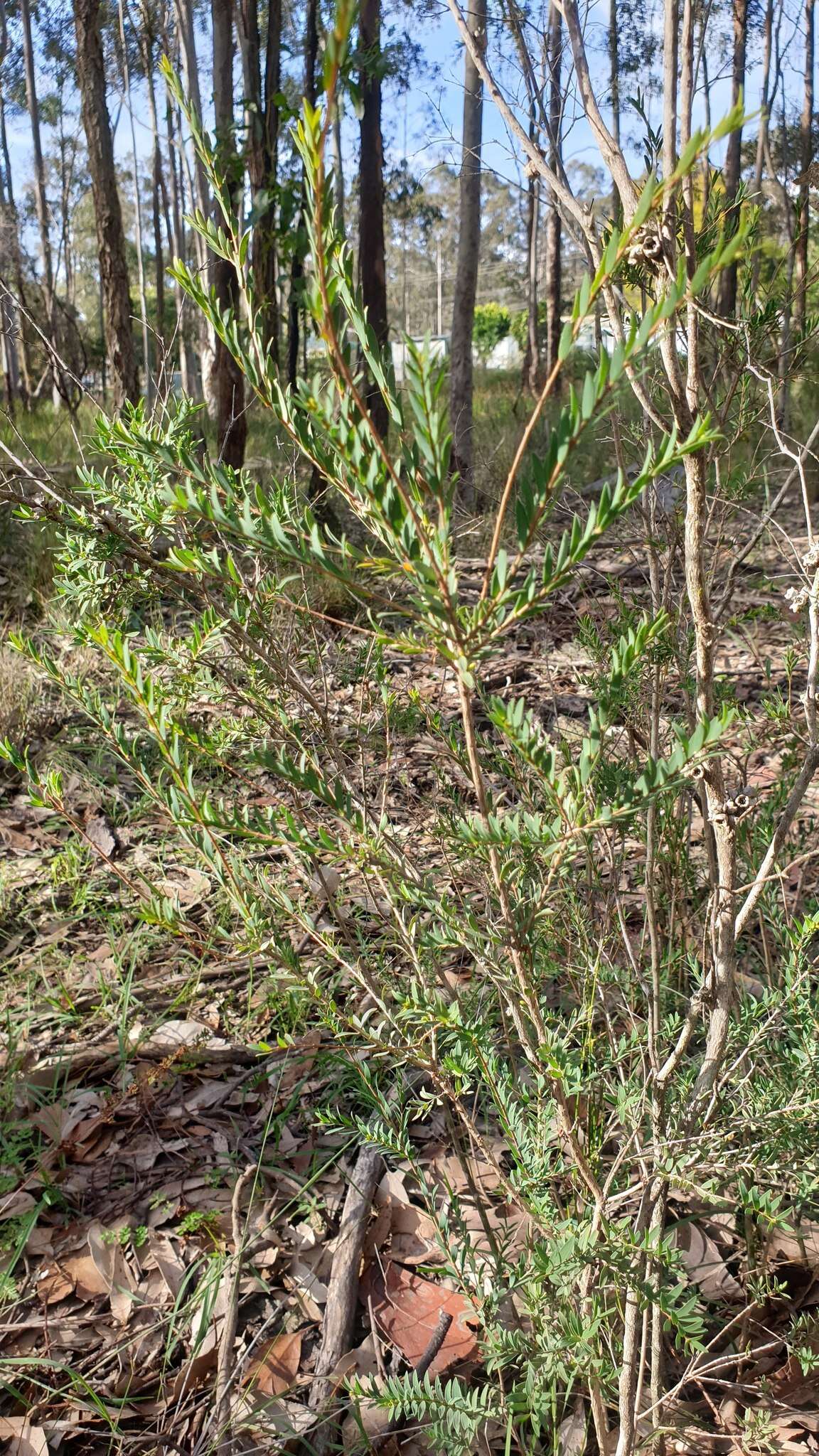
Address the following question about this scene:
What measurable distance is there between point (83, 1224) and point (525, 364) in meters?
13.5

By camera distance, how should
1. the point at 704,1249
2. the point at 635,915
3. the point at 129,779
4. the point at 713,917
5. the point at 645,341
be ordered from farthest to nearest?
the point at 129,779, the point at 635,915, the point at 704,1249, the point at 713,917, the point at 645,341

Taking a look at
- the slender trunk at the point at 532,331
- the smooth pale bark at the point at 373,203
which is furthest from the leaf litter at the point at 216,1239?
the slender trunk at the point at 532,331

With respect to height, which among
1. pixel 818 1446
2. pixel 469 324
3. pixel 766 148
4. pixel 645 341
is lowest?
pixel 818 1446

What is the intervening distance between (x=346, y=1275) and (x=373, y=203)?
21.7ft

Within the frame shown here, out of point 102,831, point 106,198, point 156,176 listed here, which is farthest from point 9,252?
point 102,831

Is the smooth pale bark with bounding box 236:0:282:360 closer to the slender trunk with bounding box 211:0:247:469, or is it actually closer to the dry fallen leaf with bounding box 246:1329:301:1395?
the slender trunk with bounding box 211:0:247:469

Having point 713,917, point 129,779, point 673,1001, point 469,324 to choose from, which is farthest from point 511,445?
point 713,917

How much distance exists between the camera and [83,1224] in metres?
1.99

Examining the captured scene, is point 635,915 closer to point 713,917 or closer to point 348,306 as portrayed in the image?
point 713,917

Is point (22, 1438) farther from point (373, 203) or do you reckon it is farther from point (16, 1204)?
point (373, 203)

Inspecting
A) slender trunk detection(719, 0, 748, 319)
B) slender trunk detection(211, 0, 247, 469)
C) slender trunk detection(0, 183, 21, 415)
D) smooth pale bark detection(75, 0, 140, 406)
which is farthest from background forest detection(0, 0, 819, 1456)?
slender trunk detection(0, 183, 21, 415)

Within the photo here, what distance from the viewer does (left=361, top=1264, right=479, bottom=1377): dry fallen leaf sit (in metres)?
1.71

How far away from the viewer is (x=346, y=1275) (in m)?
1.81

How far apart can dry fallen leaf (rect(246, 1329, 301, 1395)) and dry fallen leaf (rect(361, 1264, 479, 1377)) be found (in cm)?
16
